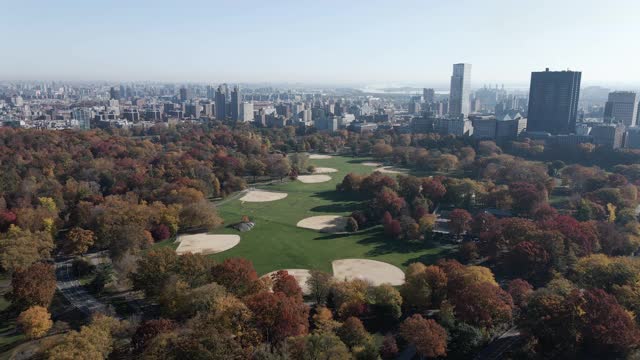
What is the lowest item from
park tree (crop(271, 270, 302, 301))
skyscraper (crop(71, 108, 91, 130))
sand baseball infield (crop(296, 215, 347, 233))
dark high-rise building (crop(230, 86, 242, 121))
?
sand baseball infield (crop(296, 215, 347, 233))

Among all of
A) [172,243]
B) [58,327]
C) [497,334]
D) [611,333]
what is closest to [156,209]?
[172,243]

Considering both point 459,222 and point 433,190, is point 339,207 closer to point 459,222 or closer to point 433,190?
point 433,190

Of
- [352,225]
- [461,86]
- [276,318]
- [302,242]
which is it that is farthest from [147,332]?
[461,86]

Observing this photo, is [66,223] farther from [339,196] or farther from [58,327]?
[339,196]

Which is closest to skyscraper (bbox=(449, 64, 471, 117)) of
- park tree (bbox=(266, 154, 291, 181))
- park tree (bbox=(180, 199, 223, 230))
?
park tree (bbox=(266, 154, 291, 181))

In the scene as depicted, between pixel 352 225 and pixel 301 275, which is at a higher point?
pixel 352 225

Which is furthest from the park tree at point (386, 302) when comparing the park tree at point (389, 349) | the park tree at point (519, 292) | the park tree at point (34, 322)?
the park tree at point (34, 322)

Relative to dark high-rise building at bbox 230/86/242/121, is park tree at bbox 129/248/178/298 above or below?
below

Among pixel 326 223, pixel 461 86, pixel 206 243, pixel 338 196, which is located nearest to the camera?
pixel 206 243

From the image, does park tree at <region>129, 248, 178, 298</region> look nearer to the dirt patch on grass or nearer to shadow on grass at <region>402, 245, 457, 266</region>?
shadow on grass at <region>402, 245, 457, 266</region>
